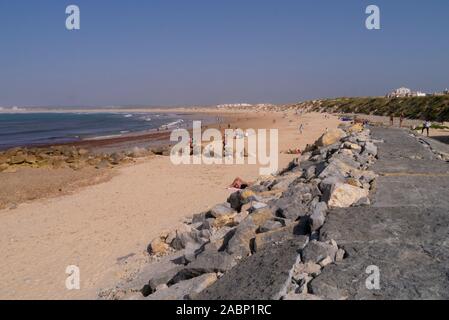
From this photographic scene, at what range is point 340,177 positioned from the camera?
617 cm

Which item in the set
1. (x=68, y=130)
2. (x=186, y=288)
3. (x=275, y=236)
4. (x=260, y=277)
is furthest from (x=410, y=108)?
(x=260, y=277)

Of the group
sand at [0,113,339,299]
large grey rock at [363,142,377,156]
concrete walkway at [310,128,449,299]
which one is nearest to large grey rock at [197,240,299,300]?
concrete walkway at [310,128,449,299]

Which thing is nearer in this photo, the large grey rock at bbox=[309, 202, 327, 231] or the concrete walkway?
the concrete walkway

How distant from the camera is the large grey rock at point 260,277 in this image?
3.40 meters

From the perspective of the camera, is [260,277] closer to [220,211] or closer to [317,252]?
[317,252]

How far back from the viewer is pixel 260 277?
12.1 feet

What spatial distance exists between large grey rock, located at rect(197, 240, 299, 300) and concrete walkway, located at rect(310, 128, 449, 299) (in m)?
0.32

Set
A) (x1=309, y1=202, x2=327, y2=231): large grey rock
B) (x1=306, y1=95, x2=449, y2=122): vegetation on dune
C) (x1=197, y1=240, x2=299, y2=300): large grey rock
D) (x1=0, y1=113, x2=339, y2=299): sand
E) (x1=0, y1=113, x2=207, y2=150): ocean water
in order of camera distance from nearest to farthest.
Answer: (x1=197, y1=240, x2=299, y2=300): large grey rock < (x1=309, y1=202, x2=327, y2=231): large grey rock < (x1=0, y1=113, x2=339, y2=299): sand < (x1=306, y1=95, x2=449, y2=122): vegetation on dune < (x1=0, y1=113, x2=207, y2=150): ocean water

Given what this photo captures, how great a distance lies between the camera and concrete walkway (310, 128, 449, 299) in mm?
3162

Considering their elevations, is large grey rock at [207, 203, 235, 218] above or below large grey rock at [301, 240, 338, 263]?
below

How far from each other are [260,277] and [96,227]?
6.16 m

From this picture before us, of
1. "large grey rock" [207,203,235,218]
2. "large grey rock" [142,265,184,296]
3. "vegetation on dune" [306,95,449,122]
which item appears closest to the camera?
"large grey rock" [142,265,184,296]

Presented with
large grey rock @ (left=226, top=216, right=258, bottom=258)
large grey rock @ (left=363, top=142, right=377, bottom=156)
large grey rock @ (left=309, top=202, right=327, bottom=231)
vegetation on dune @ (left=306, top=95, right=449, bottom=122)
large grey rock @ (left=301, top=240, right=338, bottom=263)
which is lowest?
large grey rock @ (left=226, top=216, right=258, bottom=258)

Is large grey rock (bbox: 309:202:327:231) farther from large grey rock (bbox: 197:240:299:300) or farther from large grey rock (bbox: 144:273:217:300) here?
large grey rock (bbox: 144:273:217:300)
